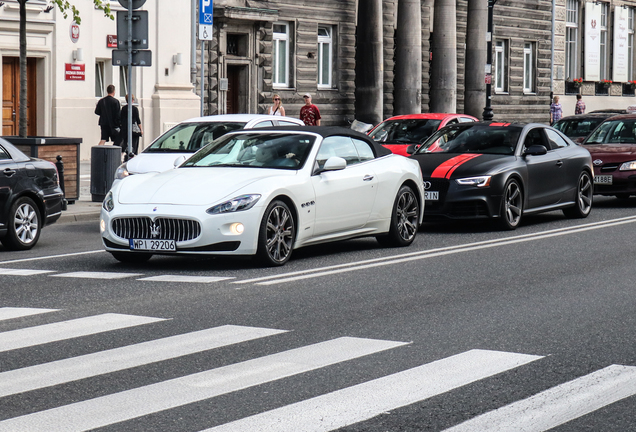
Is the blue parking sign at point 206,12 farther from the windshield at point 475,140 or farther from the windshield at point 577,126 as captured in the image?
the windshield at point 577,126

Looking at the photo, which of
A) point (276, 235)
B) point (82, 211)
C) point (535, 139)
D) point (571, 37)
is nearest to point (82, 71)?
point (82, 211)

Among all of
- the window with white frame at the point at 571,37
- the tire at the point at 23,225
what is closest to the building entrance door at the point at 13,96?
the tire at the point at 23,225

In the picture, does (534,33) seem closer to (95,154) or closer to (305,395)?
(95,154)

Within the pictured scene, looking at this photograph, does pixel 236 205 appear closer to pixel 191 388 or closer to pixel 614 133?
pixel 191 388

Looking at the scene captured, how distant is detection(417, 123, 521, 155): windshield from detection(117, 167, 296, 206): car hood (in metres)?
5.31

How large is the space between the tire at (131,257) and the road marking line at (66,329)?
9.80ft

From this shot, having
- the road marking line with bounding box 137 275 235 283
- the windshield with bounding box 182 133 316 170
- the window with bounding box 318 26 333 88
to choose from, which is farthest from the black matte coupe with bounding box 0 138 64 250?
the window with bounding box 318 26 333 88

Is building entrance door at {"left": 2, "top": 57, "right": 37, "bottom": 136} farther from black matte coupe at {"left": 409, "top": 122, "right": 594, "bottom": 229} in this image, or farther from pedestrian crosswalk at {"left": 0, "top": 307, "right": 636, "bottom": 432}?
pedestrian crosswalk at {"left": 0, "top": 307, "right": 636, "bottom": 432}

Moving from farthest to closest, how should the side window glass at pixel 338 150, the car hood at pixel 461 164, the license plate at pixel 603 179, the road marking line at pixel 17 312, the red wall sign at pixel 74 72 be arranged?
the red wall sign at pixel 74 72
the license plate at pixel 603 179
the car hood at pixel 461 164
the side window glass at pixel 338 150
the road marking line at pixel 17 312

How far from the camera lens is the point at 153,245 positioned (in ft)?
34.0

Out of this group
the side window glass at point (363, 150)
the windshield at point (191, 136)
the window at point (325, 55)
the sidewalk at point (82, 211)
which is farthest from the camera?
the window at point (325, 55)

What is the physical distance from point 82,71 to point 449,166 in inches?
568

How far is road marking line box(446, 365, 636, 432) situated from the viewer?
5121mm

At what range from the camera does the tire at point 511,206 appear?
14.8 meters
